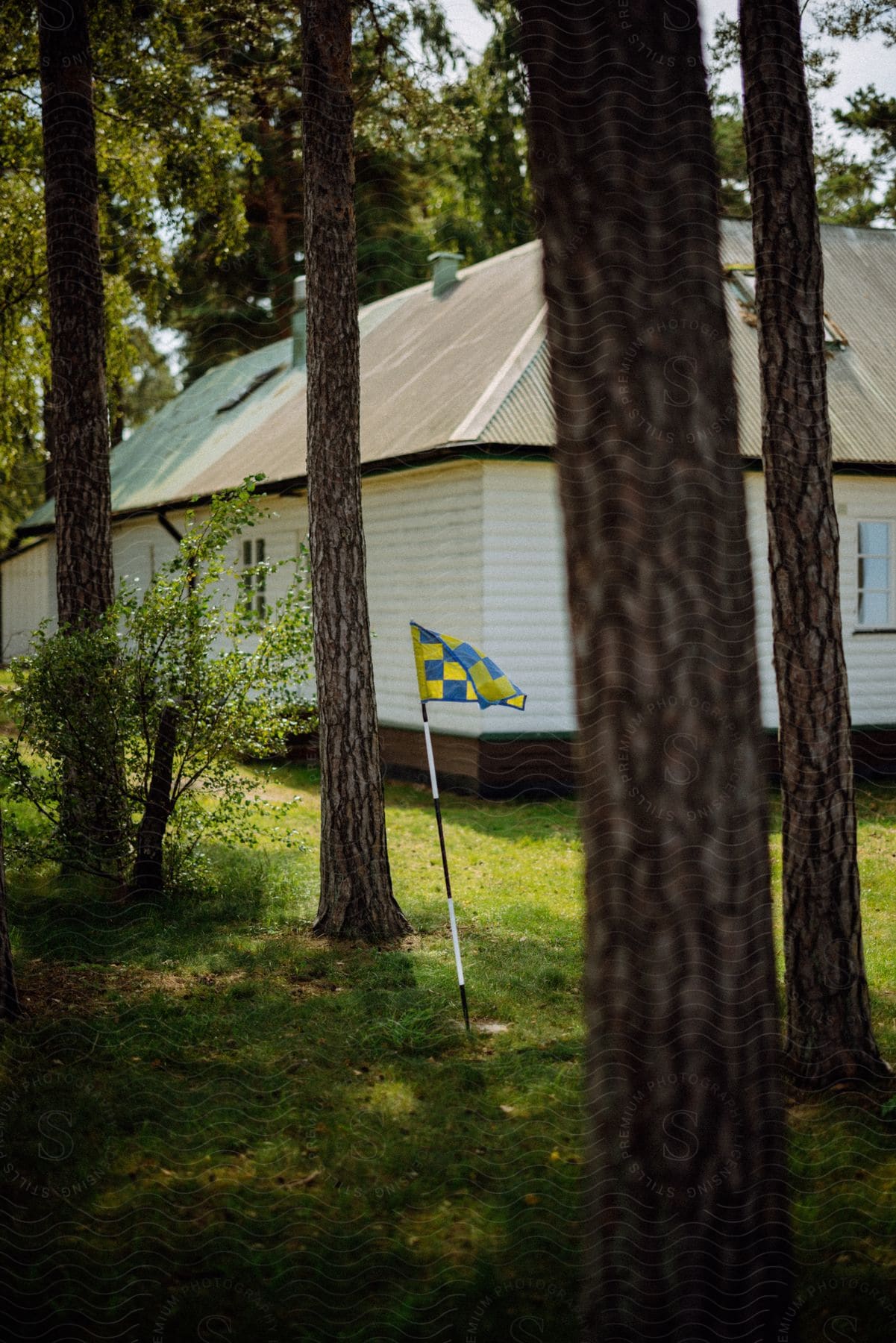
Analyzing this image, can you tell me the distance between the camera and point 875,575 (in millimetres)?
12570

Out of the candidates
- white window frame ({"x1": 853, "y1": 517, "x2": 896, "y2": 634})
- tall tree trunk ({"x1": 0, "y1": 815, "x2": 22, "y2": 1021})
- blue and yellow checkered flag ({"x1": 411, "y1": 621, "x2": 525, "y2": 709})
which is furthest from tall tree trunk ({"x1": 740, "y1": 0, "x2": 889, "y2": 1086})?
white window frame ({"x1": 853, "y1": 517, "x2": 896, "y2": 634})

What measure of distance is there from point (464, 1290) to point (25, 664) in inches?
170

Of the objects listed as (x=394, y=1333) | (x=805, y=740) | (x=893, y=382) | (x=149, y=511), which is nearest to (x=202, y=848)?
(x=805, y=740)

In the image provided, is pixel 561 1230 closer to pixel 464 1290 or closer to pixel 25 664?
pixel 464 1290

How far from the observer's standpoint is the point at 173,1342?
2.72 m

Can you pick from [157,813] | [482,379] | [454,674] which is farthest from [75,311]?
[482,379]

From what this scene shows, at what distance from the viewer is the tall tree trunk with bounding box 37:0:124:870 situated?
7191 mm

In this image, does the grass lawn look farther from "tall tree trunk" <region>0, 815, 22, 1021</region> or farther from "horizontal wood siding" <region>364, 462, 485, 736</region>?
"horizontal wood siding" <region>364, 462, 485, 736</region>

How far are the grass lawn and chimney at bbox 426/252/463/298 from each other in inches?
487

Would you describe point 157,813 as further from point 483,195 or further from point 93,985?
point 483,195

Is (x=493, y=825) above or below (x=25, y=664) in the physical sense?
below

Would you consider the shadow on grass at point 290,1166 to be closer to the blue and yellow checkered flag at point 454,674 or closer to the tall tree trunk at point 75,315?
the blue and yellow checkered flag at point 454,674

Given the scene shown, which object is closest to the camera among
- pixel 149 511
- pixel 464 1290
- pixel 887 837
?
pixel 464 1290

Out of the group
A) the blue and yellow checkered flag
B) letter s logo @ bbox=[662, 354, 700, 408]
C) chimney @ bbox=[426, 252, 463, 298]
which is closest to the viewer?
letter s logo @ bbox=[662, 354, 700, 408]
